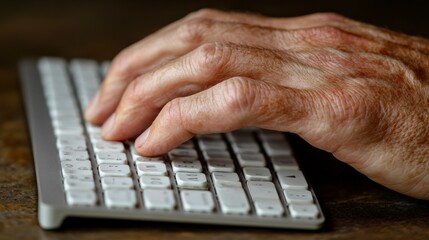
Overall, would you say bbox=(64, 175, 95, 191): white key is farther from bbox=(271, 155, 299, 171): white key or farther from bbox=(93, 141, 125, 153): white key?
bbox=(271, 155, 299, 171): white key

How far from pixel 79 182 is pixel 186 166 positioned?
13cm

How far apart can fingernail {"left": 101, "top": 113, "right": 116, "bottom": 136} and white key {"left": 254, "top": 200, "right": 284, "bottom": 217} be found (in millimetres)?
236

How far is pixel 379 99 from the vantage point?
82 cm

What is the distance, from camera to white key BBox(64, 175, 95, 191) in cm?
73

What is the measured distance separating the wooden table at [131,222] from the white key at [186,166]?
0.28 feet

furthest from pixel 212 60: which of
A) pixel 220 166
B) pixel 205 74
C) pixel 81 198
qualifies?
pixel 81 198

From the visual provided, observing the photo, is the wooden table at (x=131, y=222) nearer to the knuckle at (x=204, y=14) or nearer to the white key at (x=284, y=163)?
the white key at (x=284, y=163)

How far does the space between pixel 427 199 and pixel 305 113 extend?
176mm

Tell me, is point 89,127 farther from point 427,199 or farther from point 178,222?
point 427,199

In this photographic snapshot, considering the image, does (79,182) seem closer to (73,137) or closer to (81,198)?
(81,198)

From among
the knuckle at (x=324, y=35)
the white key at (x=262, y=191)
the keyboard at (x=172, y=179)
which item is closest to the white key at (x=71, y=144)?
the keyboard at (x=172, y=179)

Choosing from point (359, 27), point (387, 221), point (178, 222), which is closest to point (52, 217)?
point (178, 222)

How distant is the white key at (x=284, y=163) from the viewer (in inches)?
33.5

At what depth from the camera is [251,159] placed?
2.83ft
